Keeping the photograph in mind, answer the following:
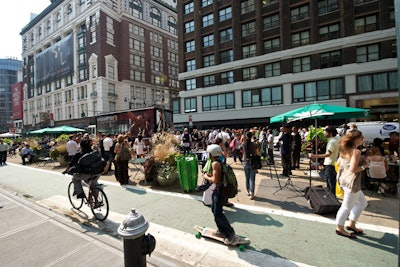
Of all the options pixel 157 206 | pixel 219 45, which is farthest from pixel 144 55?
pixel 157 206

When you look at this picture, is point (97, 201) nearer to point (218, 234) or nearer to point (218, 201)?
point (218, 234)

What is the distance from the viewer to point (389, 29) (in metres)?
20.8

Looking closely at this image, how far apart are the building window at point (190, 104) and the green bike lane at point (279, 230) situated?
27.4 m

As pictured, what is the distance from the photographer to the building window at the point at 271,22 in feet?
87.2

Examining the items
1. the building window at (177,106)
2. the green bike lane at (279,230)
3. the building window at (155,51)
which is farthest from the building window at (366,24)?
the building window at (155,51)

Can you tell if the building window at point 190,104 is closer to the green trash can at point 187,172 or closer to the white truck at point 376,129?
the white truck at point 376,129

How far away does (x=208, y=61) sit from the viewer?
32.2 metres

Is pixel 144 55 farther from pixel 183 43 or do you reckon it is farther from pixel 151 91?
pixel 183 43

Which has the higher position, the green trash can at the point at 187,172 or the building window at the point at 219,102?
the building window at the point at 219,102

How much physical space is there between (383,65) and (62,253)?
28.8m

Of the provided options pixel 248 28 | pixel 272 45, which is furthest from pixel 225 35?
pixel 272 45

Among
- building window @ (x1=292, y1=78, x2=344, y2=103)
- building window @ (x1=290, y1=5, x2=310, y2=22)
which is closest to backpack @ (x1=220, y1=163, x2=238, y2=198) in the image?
building window @ (x1=292, y1=78, x2=344, y2=103)

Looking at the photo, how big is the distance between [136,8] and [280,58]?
128 feet

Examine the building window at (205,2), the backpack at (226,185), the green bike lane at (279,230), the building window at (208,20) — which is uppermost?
the building window at (205,2)
